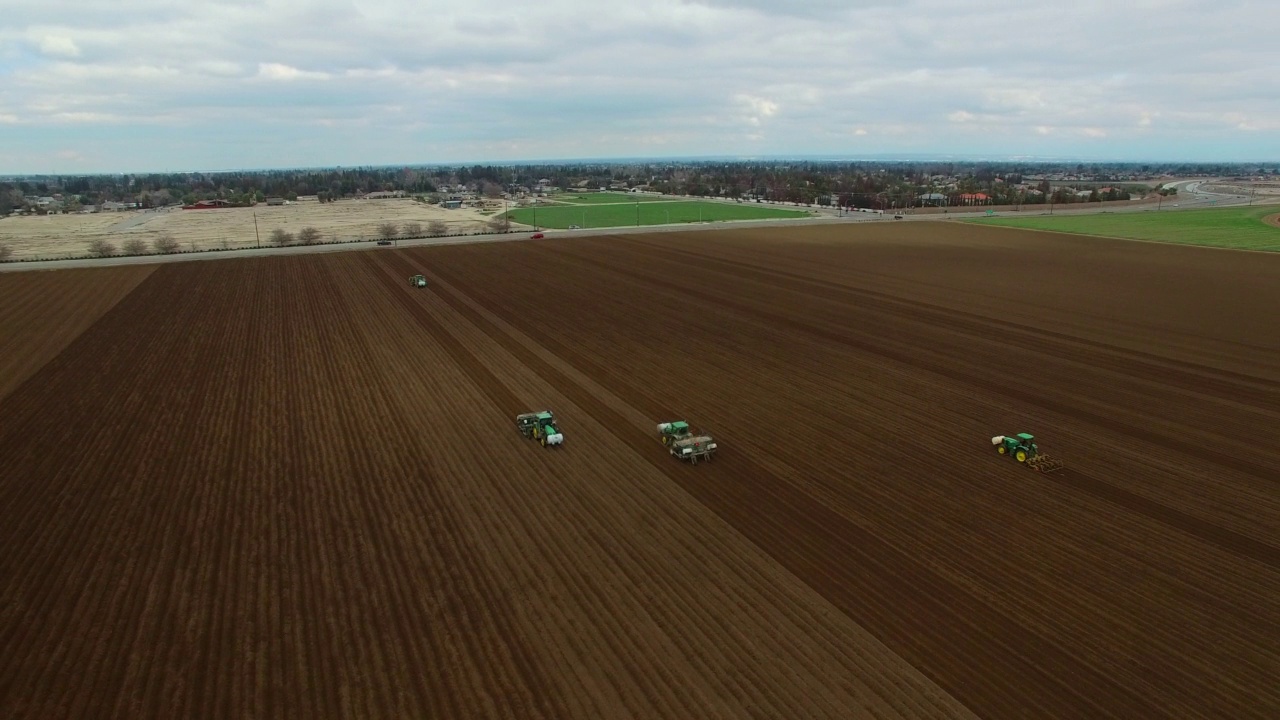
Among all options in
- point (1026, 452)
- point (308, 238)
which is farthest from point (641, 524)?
point (308, 238)

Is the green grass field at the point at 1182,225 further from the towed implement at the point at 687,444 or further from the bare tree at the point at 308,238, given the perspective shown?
the bare tree at the point at 308,238

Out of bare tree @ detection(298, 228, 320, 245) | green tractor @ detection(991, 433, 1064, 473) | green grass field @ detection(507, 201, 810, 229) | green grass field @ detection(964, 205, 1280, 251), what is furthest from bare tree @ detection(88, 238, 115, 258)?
green grass field @ detection(964, 205, 1280, 251)

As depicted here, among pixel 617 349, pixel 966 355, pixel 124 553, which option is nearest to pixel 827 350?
pixel 966 355

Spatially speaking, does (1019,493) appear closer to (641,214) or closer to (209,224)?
(641,214)

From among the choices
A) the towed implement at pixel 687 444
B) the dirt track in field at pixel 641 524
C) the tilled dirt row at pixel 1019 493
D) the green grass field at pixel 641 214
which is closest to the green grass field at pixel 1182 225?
the green grass field at pixel 641 214

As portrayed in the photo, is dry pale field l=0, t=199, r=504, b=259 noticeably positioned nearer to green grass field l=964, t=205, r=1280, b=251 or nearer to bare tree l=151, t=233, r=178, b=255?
bare tree l=151, t=233, r=178, b=255

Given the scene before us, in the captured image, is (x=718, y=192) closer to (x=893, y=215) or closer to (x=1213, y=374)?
(x=893, y=215)
